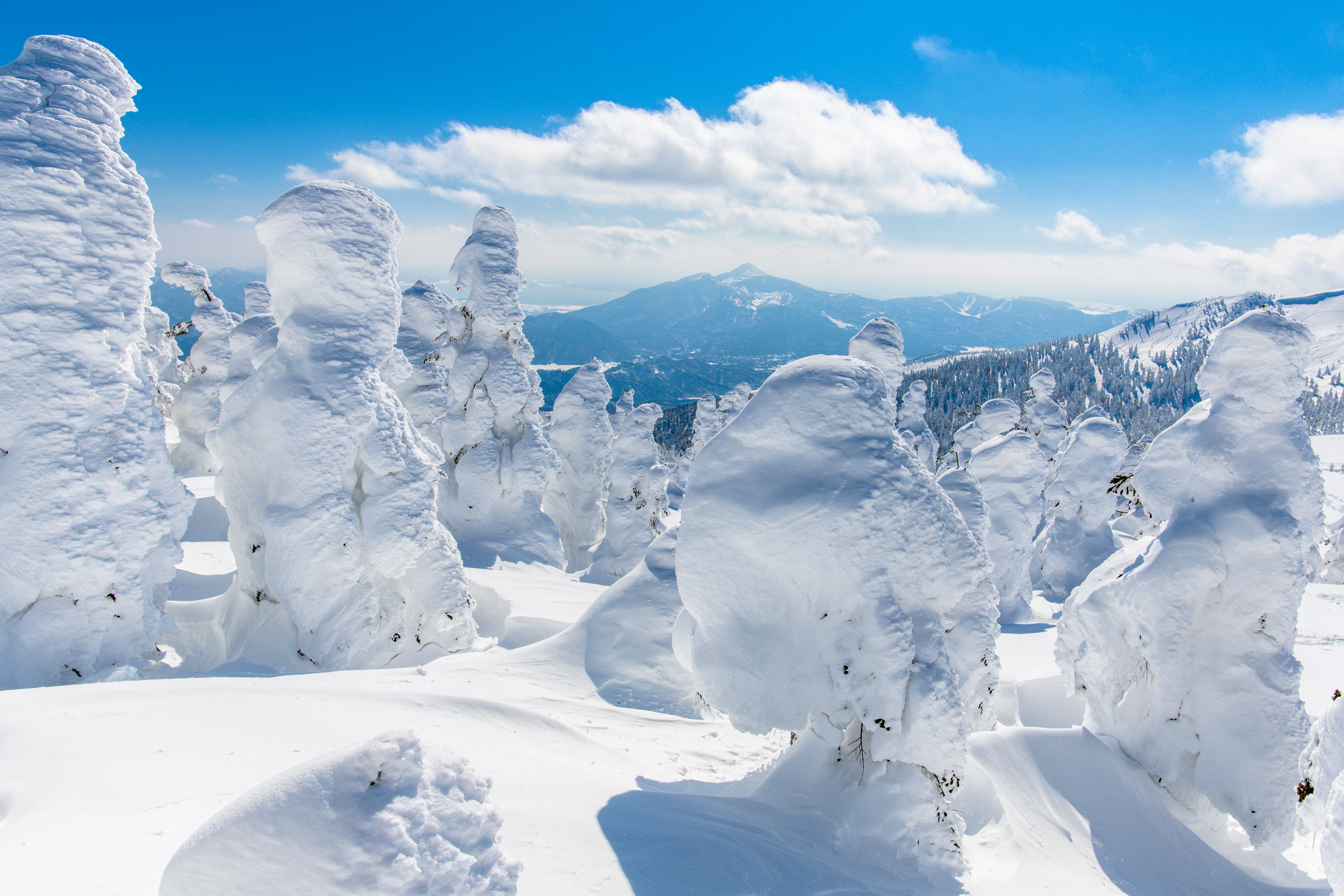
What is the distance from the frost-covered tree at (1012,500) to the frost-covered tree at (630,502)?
36.3ft

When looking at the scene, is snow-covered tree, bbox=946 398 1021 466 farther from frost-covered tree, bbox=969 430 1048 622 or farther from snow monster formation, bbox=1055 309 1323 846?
snow monster formation, bbox=1055 309 1323 846

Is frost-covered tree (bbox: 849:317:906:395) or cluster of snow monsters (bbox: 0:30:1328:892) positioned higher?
frost-covered tree (bbox: 849:317:906:395)

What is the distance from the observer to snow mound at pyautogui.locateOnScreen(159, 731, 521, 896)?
2.55m

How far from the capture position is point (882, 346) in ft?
45.2

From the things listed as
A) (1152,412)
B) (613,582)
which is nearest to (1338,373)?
(1152,412)

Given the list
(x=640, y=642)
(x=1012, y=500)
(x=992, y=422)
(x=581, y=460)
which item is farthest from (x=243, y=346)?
(x=992, y=422)

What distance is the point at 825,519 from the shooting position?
529 cm

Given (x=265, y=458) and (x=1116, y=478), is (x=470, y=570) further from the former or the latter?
(x=1116, y=478)

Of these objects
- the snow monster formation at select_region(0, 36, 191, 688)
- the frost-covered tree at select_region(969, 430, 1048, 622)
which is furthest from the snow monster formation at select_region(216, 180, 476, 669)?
the frost-covered tree at select_region(969, 430, 1048, 622)

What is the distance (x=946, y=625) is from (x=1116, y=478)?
23.1ft

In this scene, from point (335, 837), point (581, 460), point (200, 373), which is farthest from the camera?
point (200, 373)

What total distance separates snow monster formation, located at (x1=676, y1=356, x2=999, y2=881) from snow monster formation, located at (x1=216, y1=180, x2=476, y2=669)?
5991 millimetres

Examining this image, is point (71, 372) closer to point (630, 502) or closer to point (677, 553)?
point (677, 553)

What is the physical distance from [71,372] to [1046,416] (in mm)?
34721
